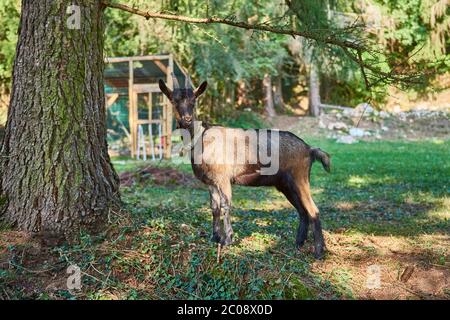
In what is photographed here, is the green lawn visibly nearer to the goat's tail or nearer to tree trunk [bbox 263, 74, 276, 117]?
the goat's tail

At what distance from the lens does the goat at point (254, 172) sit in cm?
531

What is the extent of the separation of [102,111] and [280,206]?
418 centimetres

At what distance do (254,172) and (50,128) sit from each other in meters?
2.03

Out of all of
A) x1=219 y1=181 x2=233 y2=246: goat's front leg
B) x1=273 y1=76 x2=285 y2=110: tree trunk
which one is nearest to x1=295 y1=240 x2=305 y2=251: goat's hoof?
x1=219 y1=181 x2=233 y2=246: goat's front leg

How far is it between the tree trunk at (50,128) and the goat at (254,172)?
873 mm

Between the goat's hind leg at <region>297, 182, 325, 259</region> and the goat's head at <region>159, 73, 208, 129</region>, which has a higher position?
the goat's head at <region>159, 73, 208, 129</region>

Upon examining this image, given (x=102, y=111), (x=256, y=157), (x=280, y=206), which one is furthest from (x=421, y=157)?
(x=102, y=111)

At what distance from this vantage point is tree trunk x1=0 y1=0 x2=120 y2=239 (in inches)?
192

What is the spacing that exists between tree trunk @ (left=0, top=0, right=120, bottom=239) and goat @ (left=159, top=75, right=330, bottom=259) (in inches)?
34.4

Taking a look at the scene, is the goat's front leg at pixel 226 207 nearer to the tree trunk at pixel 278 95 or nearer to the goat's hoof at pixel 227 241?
the goat's hoof at pixel 227 241

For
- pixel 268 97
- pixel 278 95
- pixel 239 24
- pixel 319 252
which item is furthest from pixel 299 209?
pixel 278 95

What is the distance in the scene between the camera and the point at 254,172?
17.9 ft

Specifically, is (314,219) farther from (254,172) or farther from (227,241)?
(227,241)
